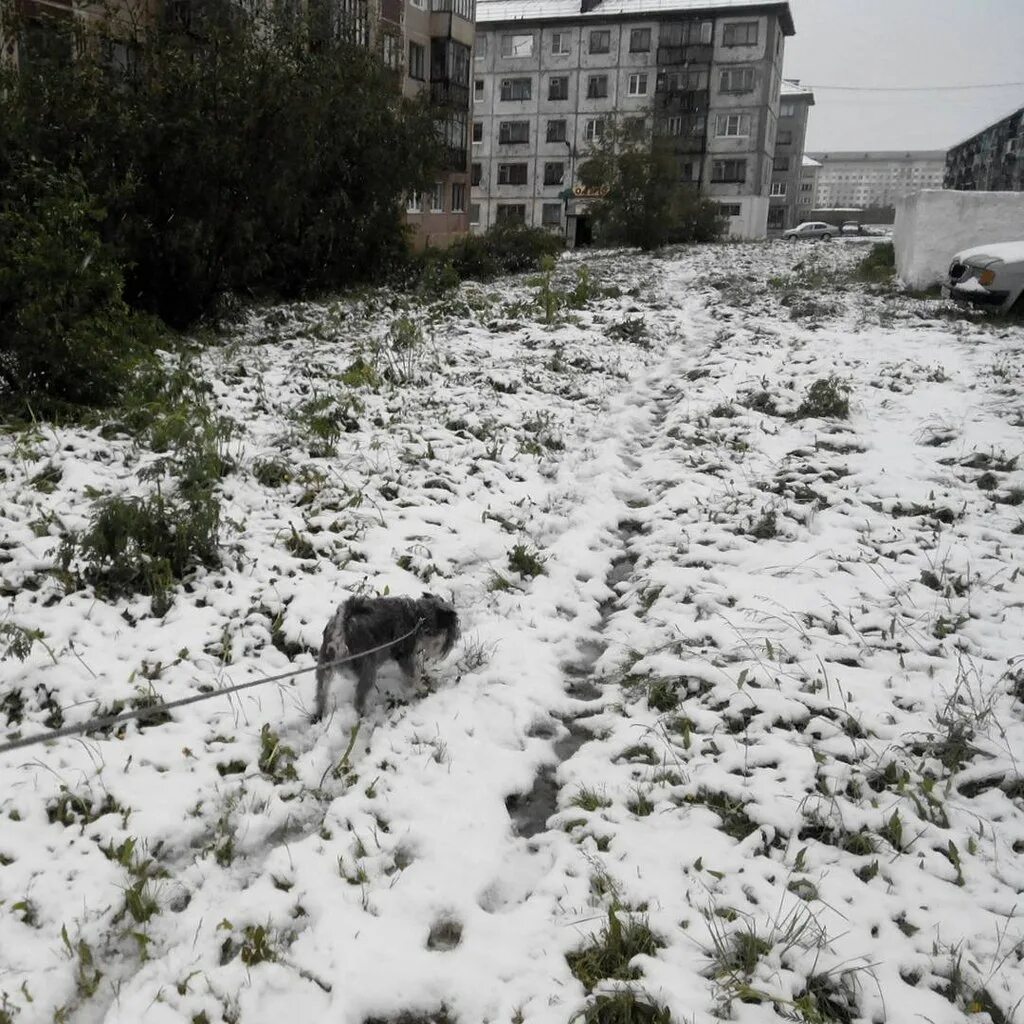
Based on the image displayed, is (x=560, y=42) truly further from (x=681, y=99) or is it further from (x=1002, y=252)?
(x=1002, y=252)

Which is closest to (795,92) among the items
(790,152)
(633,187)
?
(790,152)

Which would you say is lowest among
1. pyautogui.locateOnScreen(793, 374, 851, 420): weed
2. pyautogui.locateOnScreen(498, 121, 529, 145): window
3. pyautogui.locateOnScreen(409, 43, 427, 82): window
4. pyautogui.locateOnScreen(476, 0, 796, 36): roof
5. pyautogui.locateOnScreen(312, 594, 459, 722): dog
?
pyautogui.locateOnScreen(312, 594, 459, 722): dog

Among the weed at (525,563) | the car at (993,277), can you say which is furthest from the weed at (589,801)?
the car at (993,277)

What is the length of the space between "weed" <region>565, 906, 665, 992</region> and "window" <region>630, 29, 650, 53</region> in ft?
198

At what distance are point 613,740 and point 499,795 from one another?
63 cm

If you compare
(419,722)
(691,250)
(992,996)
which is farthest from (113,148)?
(691,250)

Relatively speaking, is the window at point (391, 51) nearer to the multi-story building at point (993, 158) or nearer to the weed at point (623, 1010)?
the weed at point (623, 1010)

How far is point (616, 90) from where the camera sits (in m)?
54.4

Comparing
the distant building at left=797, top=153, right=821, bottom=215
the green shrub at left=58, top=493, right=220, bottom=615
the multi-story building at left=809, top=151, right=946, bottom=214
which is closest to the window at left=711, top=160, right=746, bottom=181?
the distant building at left=797, top=153, right=821, bottom=215

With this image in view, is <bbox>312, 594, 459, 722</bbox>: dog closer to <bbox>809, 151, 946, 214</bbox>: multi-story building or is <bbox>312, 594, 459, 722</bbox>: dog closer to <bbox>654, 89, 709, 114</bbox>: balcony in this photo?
<bbox>654, 89, 709, 114</bbox>: balcony

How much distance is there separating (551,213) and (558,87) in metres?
8.11

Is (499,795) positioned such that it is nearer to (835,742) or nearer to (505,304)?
(835,742)

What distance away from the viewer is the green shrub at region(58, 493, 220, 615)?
4.67 m

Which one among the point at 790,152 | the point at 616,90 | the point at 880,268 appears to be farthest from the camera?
the point at 790,152
